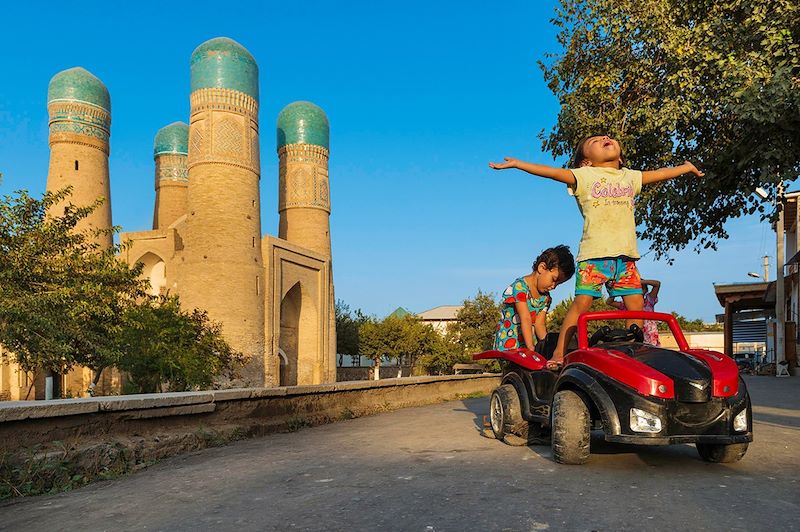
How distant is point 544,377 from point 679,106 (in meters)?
5.79

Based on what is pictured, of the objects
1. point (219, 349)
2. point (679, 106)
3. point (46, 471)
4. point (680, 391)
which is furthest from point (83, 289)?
point (680, 391)

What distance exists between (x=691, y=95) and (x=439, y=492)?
303 inches

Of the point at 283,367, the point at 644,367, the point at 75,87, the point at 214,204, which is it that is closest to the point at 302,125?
the point at 214,204

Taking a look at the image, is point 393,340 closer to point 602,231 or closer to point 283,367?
point 283,367

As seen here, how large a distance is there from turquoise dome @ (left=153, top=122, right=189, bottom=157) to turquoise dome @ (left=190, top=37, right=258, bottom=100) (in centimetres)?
948

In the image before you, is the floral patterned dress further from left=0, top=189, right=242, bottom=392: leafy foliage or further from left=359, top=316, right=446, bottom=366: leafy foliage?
left=359, top=316, right=446, bottom=366: leafy foliage

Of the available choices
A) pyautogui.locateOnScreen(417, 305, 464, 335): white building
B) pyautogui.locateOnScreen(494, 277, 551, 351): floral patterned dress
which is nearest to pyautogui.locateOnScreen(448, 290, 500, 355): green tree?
pyautogui.locateOnScreen(417, 305, 464, 335): white building

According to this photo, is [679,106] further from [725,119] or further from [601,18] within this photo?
[601,18]

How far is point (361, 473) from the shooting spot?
4.31 meters

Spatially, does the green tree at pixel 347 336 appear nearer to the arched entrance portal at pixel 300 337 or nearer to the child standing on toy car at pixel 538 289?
the arched entrance portal at pixel 300 337

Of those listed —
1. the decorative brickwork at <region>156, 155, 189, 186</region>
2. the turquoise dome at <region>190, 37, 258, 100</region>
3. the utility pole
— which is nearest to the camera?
the utility pole

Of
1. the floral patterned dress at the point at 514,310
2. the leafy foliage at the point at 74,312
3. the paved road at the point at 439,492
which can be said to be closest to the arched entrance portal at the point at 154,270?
the leafy foliage at the point at 74,312

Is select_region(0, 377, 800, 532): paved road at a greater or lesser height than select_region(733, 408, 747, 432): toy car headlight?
lesser

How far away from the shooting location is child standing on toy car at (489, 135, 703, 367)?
5113 millimetres
